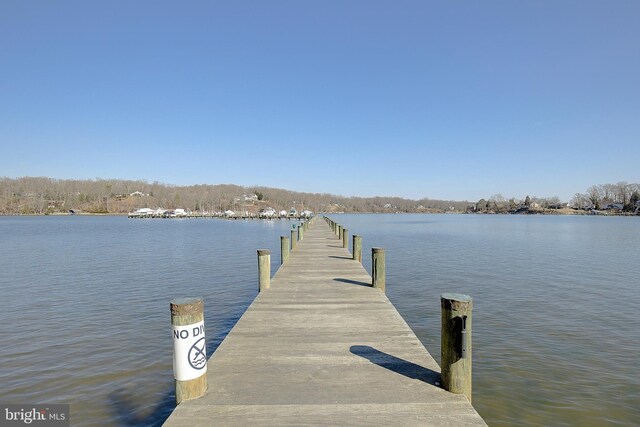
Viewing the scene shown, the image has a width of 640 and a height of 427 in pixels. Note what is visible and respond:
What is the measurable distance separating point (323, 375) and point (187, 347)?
69.8 inches

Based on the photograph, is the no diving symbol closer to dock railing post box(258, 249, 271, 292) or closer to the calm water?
the calm water

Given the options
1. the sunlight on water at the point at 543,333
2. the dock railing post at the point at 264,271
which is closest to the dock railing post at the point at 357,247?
the sunlight on water at the point at 543,333

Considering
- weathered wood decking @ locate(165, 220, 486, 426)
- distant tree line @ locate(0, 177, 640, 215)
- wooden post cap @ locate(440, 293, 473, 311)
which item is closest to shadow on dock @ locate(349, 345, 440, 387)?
weathered wood decking @ locate(165, 220, 486, 426)

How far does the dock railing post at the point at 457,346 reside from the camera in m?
3.94

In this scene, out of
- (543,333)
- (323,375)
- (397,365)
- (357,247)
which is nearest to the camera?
(323,375)

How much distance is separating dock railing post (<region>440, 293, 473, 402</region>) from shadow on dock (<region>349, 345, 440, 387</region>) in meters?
0.28

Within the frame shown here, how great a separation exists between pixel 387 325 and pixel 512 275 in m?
16.0

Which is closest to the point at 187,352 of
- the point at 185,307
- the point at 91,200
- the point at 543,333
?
the point at 185,307

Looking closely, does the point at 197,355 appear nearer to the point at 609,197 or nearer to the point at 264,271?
the point at 264,271

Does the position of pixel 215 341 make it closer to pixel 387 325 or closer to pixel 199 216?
pixel 387 325

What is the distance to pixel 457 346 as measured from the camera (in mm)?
3955

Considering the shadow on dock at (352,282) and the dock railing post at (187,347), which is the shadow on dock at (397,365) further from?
the shadow on dock at (352,282)

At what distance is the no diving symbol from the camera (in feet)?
12.6

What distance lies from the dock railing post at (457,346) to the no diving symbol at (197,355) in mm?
2774
